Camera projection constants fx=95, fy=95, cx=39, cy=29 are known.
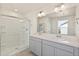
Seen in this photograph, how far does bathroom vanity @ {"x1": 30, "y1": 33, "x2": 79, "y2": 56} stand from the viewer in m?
1.47

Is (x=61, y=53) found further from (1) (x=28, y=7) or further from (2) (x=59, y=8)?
(1) (x=28, y=7)

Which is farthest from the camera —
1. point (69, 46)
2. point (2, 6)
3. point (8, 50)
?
point (8, 50)

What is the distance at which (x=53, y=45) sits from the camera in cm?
164

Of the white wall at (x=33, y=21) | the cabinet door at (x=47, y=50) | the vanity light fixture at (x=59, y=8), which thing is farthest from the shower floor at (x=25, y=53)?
the vanity light fixture at (x=59, y=8)

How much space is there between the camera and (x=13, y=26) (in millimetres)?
1744

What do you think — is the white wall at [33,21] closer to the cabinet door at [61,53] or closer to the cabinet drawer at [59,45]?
the cabinet drawer at [59,45]

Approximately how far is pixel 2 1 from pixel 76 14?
122 centimetres

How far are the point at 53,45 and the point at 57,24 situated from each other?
377 mm

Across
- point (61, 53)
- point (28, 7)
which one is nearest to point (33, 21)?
point (28, 7)

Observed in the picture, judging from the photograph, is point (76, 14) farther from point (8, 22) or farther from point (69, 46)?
point (8, 22)

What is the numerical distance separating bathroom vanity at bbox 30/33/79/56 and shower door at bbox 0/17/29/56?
0.16 meters

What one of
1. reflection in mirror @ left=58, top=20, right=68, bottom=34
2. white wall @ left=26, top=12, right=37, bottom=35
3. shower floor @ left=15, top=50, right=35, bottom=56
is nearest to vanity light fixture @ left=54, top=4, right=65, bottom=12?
reflection in mirror @ left=58, top=20, right=68, bottom=34

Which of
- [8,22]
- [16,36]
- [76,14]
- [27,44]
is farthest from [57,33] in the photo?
[8,22]

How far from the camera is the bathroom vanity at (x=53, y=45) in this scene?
1.47 m
